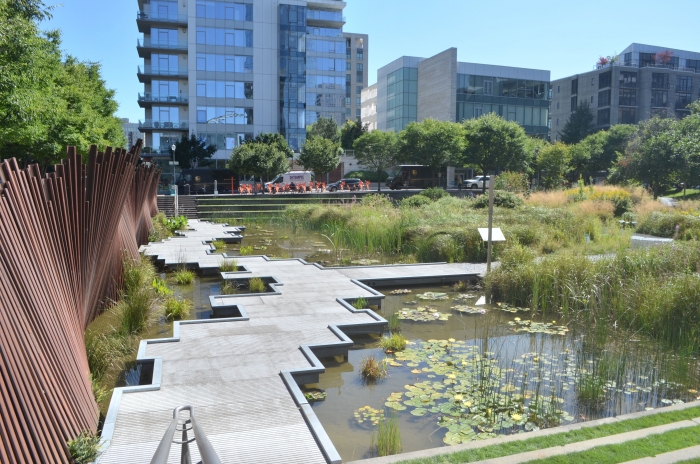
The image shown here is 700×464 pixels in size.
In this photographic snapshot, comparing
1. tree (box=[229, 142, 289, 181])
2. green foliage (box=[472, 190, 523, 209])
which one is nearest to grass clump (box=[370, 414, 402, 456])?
green foliage (box=[472, 190, 523, 209])

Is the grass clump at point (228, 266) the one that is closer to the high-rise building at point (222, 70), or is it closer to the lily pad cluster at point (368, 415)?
the lily pad cluster at point (368, 415)

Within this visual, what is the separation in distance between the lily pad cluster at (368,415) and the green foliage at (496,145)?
4020 centimetres

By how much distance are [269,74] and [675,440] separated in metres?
57.1

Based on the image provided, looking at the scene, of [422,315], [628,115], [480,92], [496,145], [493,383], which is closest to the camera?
[493,383]

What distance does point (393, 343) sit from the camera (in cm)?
773

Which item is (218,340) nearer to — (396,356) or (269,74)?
(396,356)

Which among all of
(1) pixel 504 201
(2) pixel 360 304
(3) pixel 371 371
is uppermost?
(1) pixel 504 201

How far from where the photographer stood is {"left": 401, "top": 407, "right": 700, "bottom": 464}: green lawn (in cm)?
435

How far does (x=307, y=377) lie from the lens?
627 cm

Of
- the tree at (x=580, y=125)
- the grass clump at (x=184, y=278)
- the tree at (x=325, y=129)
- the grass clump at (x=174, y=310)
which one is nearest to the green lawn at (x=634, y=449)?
the grass clump at (x=174, y=310)

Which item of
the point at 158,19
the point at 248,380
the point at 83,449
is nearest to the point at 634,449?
the point at 248,380

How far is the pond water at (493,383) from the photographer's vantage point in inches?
215

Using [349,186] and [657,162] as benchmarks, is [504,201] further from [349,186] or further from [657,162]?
[349,186]

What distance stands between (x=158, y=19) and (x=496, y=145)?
34403 mm
